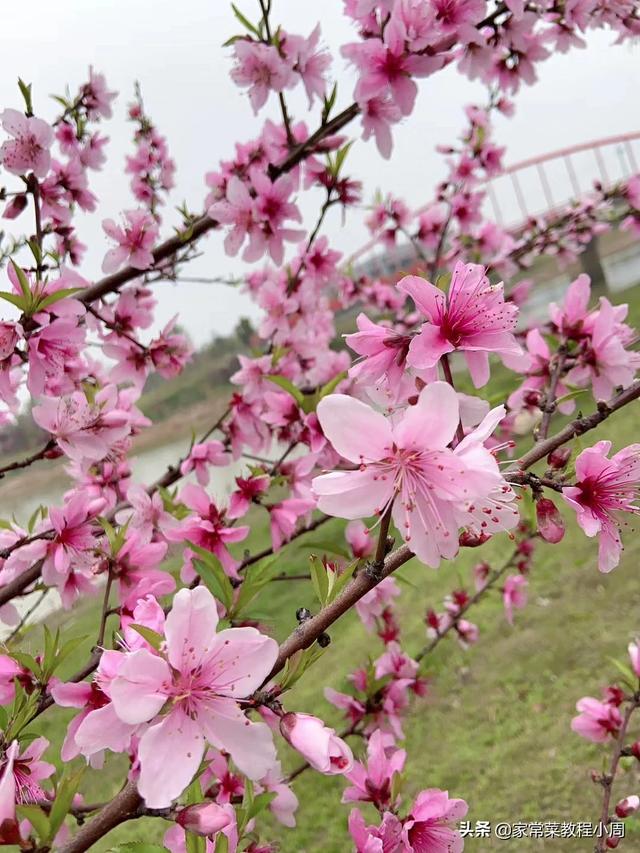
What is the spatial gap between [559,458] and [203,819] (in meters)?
0.47

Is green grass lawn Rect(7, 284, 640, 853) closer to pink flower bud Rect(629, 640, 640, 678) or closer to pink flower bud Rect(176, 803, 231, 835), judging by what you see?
pink flower bud Rect(629, 640, 640, 678)

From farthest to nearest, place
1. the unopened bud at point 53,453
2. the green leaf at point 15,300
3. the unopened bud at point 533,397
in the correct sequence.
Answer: the unopened bud at point 53,453, the unopened bud at point 533,397, the green leaf at point 15,300

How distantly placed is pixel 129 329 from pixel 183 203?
32cm

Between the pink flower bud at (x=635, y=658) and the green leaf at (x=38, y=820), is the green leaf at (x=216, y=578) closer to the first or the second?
the green leaf at (x=38, y=820)

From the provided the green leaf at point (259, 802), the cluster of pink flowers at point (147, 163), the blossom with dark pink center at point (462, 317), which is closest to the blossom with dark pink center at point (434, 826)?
the green leaf at point (259, 802)

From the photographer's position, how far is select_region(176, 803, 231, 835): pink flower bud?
0.49 meters

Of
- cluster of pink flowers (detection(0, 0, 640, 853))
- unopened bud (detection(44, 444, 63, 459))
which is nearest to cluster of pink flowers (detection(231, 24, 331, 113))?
cluster of pink flowers (detection(0, 0, 640, 853))

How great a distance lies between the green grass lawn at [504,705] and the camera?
1610mm

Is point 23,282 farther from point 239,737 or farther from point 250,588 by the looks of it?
point 239,737

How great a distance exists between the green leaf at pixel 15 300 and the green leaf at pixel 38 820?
0.65 metres

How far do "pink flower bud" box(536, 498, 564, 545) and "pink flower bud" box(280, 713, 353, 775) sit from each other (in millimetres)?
282

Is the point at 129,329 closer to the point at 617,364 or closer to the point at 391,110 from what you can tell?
the point at 391,110

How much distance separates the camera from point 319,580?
22.7 inches

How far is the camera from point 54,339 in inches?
38.6
